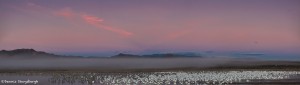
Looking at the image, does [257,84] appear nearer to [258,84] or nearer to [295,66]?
[258,84]

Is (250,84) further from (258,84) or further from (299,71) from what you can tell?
(299,71)

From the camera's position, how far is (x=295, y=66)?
19662 centimetres

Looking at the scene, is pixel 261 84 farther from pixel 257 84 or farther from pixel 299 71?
pixel 299 71

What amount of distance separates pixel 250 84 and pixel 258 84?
154 cm

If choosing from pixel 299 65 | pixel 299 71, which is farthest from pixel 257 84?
pixel 299 65


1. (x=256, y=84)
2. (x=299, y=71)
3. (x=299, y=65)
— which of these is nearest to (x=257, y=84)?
(x=256, y=84)

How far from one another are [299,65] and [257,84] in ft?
340

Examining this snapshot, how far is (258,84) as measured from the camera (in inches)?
3474

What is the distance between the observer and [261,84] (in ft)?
286

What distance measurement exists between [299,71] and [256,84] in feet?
288

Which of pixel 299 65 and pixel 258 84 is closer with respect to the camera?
pixel 258 84

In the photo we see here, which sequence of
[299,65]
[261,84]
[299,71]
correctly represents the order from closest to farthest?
[261,84] < [299,71] < [299,65]

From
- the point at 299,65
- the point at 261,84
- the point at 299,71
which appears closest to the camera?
the point at 261,84

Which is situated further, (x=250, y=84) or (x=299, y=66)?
(x=299, y=66)
